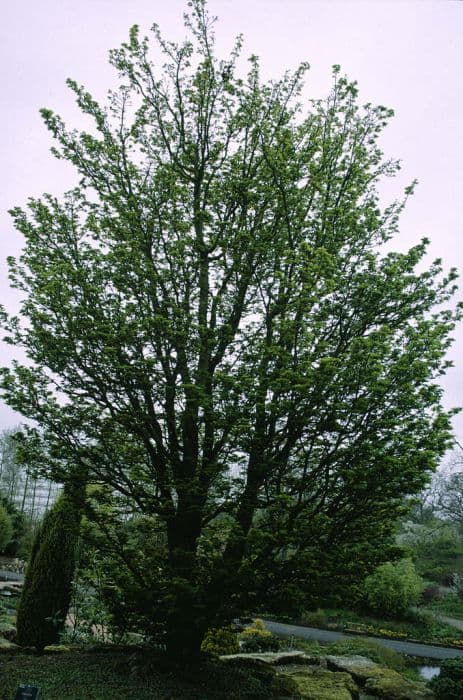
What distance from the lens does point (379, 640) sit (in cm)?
1808

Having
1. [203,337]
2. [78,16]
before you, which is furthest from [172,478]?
[78,16]

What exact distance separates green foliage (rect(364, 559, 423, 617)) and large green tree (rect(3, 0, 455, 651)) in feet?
53.4

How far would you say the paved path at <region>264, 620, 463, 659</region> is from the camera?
53.4 ft

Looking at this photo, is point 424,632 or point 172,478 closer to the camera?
point 172,478

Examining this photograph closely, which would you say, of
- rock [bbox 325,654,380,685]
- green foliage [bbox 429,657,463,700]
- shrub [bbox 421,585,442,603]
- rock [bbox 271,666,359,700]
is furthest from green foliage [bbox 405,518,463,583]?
rock [bbox 271,666,359,700]

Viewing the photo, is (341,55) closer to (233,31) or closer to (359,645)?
(233,31)

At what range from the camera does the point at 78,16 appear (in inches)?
320

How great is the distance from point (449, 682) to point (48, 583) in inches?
289

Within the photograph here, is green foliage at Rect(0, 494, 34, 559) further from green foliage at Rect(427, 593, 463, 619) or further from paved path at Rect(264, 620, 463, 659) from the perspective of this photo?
green foliage at Rect(427, 593, 463, 619)

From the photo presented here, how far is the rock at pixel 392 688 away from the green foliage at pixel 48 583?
560 cm

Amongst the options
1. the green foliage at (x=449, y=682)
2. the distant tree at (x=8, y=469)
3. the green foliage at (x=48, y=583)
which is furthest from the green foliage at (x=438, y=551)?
the distant tree at (x=8, y=469)

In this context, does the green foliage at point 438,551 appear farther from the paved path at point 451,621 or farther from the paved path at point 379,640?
the paved path at point 379,640

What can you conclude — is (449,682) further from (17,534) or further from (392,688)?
(17,534)

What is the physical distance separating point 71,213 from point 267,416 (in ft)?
15.2
